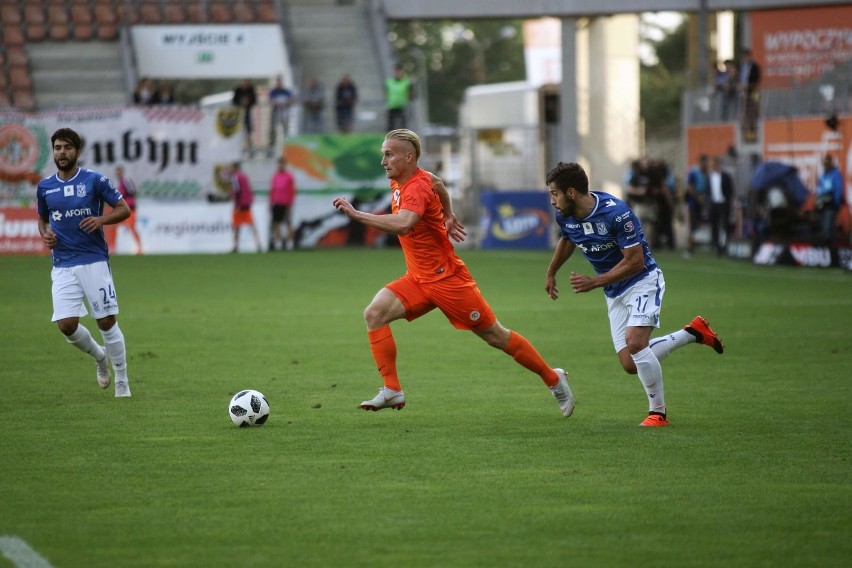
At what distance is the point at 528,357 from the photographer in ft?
29.7

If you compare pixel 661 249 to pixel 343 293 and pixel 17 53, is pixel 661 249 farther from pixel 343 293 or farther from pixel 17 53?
pixel 17 53

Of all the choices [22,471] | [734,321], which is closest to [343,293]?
[734,321]

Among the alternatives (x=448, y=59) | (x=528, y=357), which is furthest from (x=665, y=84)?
(x=528, y=357)

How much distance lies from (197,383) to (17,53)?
29029mm

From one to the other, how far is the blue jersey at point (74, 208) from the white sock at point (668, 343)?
13.6 feet

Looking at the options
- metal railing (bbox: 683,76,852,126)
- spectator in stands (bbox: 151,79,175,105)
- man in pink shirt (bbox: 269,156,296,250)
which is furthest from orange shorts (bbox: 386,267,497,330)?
spectator in stands (bbox: 151,79,175,105)

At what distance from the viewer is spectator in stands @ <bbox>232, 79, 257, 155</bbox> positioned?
3356cm

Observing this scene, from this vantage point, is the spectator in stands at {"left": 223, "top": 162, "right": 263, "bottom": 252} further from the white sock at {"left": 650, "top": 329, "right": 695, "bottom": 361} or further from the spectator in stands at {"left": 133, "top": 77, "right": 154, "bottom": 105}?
the white sock at {"left": 650, "top": 329, "right": 695, "bottom": 361}

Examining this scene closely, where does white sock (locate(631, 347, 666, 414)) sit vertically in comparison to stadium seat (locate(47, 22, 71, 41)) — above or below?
below

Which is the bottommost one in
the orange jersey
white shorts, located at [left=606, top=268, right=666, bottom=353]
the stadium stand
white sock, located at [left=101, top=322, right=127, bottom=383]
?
white sock, located at [left=101, top=322, right=127, bottom=383]

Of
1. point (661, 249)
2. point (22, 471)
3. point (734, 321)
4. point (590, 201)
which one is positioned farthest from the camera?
point (661, 249)

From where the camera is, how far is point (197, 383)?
1117 cm

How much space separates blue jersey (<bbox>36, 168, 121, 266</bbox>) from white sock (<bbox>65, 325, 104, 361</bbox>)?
0.54 m

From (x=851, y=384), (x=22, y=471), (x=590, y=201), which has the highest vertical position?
(x=590, y=201)
